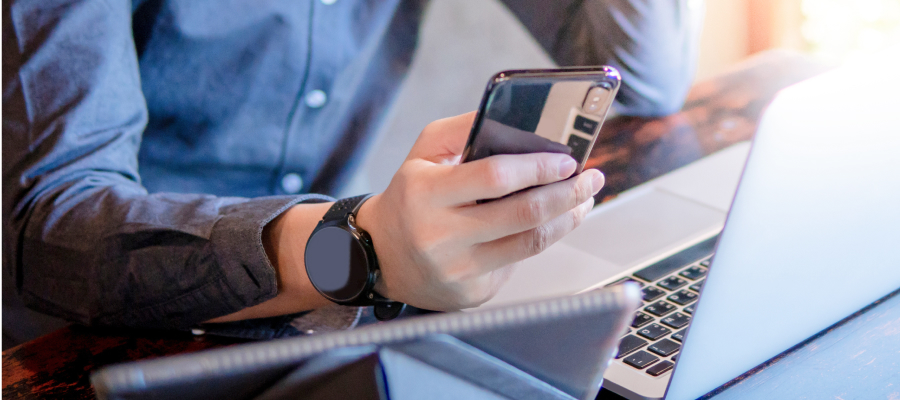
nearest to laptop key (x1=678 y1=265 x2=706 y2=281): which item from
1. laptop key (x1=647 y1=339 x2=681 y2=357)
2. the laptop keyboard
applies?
the laptop keyboard

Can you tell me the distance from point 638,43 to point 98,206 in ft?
2.81

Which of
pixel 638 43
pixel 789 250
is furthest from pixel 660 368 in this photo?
pixel 638 43

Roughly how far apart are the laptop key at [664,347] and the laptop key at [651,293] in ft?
0.20

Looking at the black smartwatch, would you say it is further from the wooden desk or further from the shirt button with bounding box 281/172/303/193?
the shirt button with bounding box 281/172/303/193

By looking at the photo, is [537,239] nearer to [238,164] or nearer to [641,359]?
[641,359]

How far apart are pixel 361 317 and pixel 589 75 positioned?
0.95 feet

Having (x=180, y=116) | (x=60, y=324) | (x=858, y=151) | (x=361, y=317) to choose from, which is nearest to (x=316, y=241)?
(x=361, y=317)

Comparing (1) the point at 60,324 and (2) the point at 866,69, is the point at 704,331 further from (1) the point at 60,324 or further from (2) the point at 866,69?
(1) the point at 60,324

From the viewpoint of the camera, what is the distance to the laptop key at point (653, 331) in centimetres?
43

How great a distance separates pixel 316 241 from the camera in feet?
1.44

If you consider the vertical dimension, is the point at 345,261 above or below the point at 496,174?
below

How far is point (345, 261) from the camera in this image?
0.43 meters

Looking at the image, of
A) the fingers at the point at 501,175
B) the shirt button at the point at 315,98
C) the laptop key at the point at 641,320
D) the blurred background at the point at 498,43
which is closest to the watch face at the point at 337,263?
the fingers at the point at 501,175

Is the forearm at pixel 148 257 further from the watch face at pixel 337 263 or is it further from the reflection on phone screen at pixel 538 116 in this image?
the reflection on phone screen at pixel 538 116
